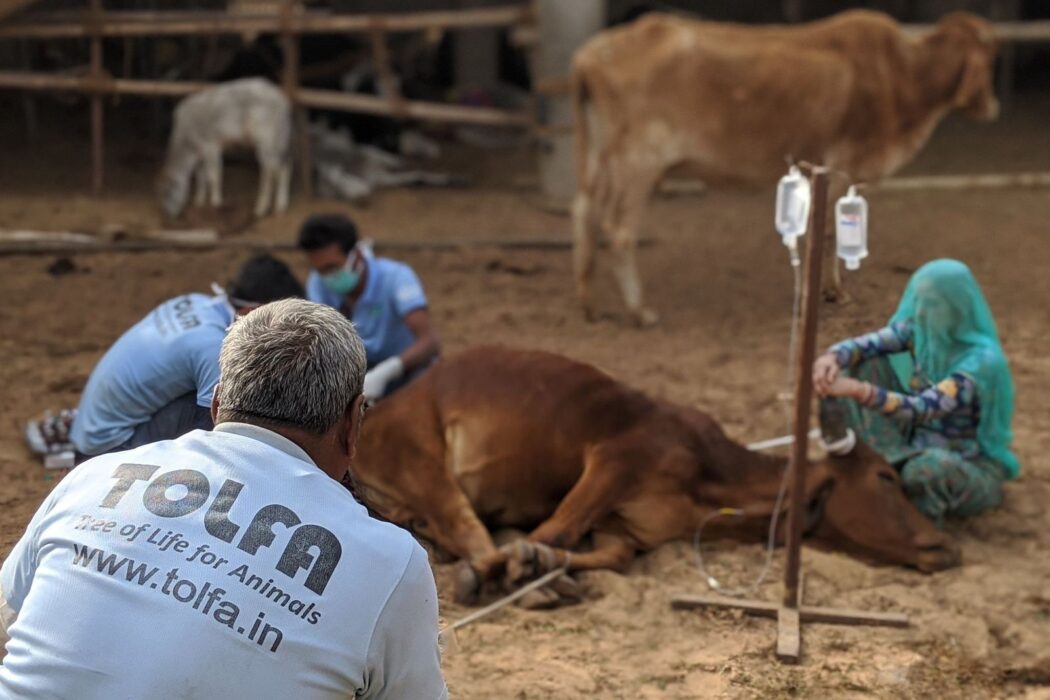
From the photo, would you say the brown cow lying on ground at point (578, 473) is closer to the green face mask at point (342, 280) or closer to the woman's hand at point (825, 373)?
the woman's hand at point (825, 373)

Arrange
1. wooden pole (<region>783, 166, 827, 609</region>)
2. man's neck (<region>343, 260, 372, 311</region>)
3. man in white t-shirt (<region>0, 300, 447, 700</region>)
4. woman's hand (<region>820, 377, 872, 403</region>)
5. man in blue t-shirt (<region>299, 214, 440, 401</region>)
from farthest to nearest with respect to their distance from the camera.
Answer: man's neck (<region>343, 260, 372, 311</region>) < man in blue t-shirt (<region>299, 214, 440, 401</region>) < woman's hand (<region>820, 377, 872, 403</region>) < wooden pole (<region>783, 166, 827, 609</region>) < man in white t-shirt (<region>0, 300, 447, 700</region>)

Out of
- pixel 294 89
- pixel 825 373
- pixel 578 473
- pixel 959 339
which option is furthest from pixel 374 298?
pixel 294 89

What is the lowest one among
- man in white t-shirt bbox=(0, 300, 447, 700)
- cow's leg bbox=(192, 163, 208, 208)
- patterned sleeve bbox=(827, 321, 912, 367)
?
cow's leg bbox=(192, 163, 208, 208)

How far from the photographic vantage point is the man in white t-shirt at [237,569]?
5.72 feet

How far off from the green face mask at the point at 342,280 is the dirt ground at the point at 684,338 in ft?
4.25

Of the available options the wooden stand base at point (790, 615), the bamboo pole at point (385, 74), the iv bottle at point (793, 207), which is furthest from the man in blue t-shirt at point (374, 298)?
the bamboo pole at point (385, 74)

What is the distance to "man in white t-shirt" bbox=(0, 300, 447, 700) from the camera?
1.74m

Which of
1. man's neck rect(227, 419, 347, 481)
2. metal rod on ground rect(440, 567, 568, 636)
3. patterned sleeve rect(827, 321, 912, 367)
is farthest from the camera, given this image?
patterned sleeve rect(827, 321, 912, 367)

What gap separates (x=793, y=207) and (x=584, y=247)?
142 inches

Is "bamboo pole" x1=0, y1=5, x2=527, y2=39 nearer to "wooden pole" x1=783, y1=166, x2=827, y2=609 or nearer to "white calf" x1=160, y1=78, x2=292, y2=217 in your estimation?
"white calf" x1=160, y1=78, x2=292, y2=217

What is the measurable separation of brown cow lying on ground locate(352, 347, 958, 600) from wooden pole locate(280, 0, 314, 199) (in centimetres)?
549

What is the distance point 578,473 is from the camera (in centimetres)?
468

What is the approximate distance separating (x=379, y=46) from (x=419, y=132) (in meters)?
1.91

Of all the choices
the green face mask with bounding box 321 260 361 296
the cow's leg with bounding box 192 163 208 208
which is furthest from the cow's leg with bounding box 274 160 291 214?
the green face mask with bounding box 321 260 361 296
